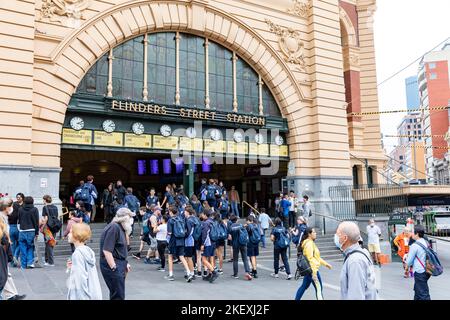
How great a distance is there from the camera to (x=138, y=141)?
703 inches

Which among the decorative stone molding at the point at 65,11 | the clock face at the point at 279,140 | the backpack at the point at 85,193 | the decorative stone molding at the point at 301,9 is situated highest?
the decorative stone molding at the point at 301,9

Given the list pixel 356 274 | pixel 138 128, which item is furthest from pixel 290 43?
pixel 356 274

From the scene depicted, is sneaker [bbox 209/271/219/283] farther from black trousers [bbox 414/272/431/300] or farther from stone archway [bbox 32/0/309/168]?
stone archway [bbox 32/0/309/168]

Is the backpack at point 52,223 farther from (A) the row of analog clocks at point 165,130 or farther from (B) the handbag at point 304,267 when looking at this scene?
(B) the handbag at point 304,267

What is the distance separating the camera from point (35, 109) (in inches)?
591

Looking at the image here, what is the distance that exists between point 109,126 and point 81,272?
1270 cm

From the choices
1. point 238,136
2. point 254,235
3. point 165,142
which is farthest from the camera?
point 238,136

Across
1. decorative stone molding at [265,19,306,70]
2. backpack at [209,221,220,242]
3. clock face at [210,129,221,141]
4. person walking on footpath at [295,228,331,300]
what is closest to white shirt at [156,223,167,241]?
backpack at [209,221,220,242]

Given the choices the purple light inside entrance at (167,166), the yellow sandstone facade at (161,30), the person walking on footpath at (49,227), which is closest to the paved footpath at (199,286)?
the person walking on footpath at (49,227)

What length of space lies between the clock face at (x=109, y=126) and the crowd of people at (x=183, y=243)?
111 inches

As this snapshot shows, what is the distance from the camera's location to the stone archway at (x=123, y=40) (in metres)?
15.3

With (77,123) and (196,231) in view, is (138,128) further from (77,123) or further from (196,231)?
(196,231)
